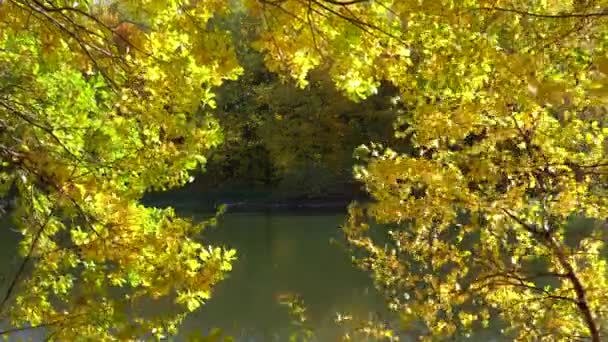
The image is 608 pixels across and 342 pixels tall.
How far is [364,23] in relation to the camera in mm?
2354

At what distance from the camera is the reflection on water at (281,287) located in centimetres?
1164

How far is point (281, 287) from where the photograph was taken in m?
14.4

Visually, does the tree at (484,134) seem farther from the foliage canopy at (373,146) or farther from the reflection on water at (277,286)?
the reflection on water at (277,286)

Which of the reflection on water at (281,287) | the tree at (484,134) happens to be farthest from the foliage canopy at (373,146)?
the reflection on water at (281,287)

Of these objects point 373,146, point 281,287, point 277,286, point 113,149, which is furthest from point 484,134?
point 277,286

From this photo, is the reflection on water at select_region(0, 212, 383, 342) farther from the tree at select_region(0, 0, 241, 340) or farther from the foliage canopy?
the foliage canopy

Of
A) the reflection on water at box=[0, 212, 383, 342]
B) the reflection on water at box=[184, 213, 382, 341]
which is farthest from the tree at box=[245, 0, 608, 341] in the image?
the reflection on water at box=[0, 212, 383, 342]

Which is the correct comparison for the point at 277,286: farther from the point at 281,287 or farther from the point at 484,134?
the point at 484,134

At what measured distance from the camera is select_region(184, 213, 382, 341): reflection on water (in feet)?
38.2

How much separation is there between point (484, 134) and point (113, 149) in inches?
82.0

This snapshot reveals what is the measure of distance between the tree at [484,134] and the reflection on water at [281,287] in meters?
3.55

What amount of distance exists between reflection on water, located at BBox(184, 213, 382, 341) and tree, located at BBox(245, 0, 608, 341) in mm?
3549

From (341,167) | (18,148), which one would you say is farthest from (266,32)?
(341,167)

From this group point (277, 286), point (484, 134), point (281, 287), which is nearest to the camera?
point (484, 134)
